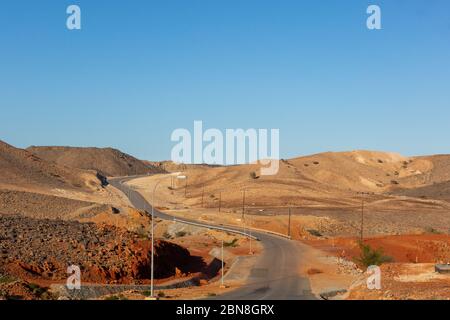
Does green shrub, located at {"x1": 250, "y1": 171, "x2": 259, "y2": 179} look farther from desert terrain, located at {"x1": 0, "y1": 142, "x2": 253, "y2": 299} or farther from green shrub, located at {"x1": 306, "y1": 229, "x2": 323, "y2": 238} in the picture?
desert terrain, located at {"x1": 0, "y1": 142, "x2": 253, "y2": 299}

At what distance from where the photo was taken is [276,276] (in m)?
53.6

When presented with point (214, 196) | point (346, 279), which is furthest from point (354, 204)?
point (346, 279)

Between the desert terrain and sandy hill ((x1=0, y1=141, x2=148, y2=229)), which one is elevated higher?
sandy hill ((x1=0, y1=141, x2=148, y2=229))

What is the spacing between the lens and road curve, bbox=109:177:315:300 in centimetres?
3984

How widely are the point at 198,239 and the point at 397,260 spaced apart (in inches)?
1064

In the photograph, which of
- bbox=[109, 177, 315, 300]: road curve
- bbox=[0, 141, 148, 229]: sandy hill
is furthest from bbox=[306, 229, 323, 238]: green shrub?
bbox=[0, 141, 148, 229]: sandy hill

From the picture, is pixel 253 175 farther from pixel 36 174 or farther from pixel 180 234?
pixel 180 234

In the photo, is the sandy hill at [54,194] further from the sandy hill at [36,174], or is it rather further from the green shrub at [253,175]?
the green shrub at [253,175]

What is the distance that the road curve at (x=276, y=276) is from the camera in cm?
3984

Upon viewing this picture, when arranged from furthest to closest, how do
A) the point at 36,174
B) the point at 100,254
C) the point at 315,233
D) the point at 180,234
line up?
1. the point at 36,174
2. the point at 315,233
3. the point at 180,234
4. the point at 100,254

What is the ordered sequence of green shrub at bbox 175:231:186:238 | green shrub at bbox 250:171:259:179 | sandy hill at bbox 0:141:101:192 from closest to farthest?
→ green shrub at bbox 175:231:186:238 → sandy hill at bbox 0:141:101:192 → green shrub at bbox 250:171:259:179

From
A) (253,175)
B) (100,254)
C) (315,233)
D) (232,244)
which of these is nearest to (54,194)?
(315,233)

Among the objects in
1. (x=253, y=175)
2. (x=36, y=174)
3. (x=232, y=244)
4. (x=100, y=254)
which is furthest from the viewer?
(x=253, y=175)
